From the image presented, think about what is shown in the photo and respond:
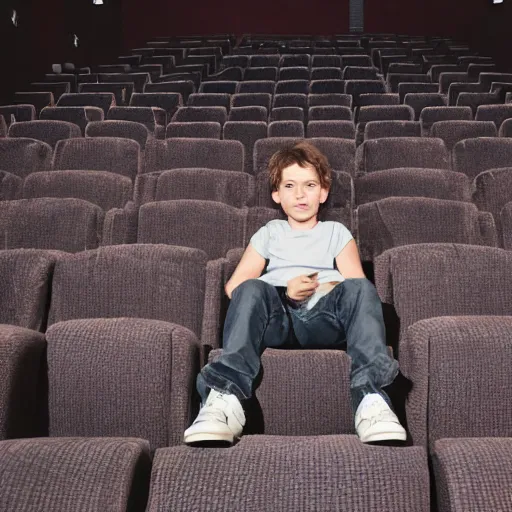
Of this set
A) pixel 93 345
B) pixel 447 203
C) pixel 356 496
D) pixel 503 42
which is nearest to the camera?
pixel 356 496

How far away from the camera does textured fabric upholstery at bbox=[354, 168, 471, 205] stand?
2.57 ft

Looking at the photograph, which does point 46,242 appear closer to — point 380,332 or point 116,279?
point 116,279

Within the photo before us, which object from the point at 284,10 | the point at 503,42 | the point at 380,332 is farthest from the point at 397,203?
the point at 284,10

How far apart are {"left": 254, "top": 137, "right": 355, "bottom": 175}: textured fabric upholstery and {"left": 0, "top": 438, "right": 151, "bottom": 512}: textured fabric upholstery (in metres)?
0.60

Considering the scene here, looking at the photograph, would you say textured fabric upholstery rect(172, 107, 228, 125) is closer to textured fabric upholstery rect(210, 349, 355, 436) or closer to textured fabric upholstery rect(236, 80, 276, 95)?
textured fabric upholstery rect(236, 80, 276, 95)

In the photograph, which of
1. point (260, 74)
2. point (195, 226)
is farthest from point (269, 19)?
point (195, 226)

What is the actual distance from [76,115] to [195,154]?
512 mm

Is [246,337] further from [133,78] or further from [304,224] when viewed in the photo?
[133,78]

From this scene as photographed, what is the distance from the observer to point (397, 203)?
0.68 metres

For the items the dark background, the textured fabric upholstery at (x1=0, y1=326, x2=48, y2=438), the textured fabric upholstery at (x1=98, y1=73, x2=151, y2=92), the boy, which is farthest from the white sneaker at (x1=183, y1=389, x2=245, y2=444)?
the dark background

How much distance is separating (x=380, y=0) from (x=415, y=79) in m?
1.96

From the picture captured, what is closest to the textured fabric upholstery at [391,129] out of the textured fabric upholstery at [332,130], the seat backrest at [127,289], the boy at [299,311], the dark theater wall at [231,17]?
the textured fabric upholstery at [332,130]

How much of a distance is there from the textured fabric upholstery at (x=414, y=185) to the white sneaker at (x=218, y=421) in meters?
0.44

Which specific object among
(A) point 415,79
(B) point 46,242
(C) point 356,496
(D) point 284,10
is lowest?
(C) point 356,496
